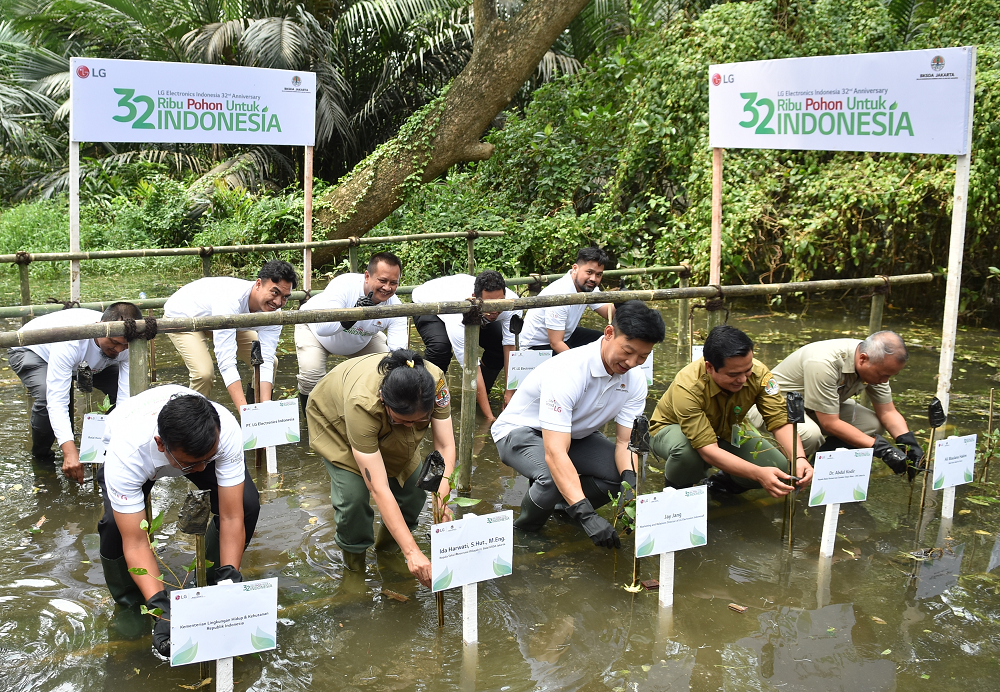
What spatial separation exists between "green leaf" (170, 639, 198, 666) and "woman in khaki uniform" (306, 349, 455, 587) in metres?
0.85

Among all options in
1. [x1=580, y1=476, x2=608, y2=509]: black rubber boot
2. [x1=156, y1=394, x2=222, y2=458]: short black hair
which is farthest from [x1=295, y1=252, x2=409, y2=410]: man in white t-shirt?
[x1=156, y1=394, x2=222, y2=458]: short black hair

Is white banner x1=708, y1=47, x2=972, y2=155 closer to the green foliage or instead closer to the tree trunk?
the green foliage

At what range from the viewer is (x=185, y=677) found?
9.28 feet

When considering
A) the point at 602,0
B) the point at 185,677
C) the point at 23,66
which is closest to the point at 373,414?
the point at 185,677

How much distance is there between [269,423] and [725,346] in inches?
92.6

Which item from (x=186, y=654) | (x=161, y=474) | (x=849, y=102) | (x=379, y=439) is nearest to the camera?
(x=186, y=654)

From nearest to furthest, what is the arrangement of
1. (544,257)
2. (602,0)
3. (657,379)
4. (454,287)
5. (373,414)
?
(373,414) < (454,287) < (657,379) < (544,257) < (602,0)

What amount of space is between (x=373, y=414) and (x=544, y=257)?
24.9ft

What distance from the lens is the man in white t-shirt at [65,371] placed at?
4.01 meters

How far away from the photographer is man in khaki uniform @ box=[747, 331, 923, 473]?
4.11 m

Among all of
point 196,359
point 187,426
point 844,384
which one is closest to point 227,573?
point 187,426

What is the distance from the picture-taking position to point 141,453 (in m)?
2.86

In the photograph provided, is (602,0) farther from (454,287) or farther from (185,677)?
(185,677)

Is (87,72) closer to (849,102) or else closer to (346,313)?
(346,313)
